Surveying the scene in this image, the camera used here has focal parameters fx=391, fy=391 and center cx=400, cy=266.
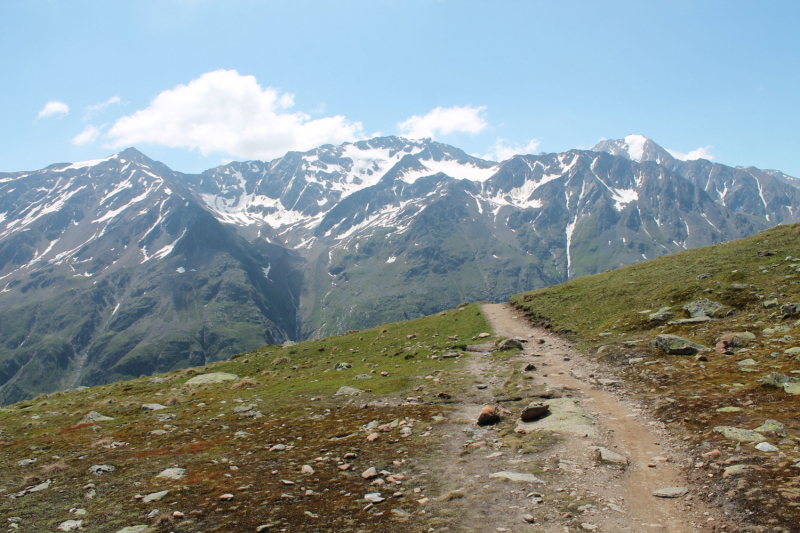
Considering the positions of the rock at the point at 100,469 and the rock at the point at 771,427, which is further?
the rock at the point at 100,469

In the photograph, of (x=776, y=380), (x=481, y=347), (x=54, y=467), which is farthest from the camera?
(x=481, y=347)

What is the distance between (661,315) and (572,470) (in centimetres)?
2136

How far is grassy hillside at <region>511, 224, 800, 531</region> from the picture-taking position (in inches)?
337

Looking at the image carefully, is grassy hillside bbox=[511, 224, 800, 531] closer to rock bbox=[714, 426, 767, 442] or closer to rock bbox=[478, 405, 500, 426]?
rock bbox=[714, 426, 767, 442]

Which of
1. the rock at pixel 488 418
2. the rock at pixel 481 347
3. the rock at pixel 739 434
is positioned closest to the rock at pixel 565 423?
the rock at pixel 488 418

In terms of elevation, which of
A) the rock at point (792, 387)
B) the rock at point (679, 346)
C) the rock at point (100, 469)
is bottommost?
the rock at point (100, 469)

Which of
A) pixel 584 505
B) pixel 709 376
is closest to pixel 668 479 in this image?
pixel 584 505

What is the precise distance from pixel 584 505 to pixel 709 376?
10.7 metres

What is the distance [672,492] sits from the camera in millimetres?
8711

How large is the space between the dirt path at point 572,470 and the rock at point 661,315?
11.4 metres

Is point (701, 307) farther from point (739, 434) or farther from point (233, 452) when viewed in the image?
→ point (233, 452)

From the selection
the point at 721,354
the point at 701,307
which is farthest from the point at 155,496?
the point at 701,307

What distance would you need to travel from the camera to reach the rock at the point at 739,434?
9867 millimetres

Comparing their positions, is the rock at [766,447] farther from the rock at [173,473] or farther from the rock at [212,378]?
the rock at [212,378]
